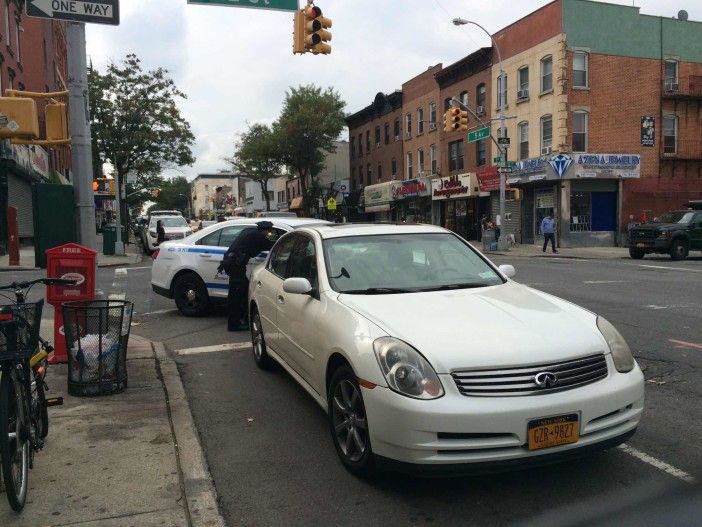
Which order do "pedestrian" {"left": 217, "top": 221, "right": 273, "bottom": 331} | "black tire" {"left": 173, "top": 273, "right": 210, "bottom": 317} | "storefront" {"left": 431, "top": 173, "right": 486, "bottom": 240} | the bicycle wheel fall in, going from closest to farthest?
the bicycle wheel < "pedestrian" {"left": 217, "top": 221, "right": 273, "bottom": 331} < "black tire" {"left": 173, "top": 273, "right": 210, "bottom": 317} < "storefront" {"left": 431, "top": 173, "right": 486, "bottom": 240}

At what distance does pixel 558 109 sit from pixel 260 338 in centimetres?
2633

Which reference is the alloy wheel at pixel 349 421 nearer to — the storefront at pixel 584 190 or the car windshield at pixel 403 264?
the car windshield at pixel 403 264

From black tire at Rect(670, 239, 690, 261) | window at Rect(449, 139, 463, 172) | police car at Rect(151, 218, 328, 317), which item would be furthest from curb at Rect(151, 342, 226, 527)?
window at Rect(449, 139, 463, 172)

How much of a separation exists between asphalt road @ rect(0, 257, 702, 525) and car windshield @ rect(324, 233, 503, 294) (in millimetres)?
1134

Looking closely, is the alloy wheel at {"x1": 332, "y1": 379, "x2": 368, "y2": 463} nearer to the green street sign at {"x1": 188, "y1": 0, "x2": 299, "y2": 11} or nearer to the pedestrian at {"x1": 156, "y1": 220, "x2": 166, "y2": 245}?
the green street sign at {"x1": 188, "y1": 0, "x2": 299, "y2": 11}

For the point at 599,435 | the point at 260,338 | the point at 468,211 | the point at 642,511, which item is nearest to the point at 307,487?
the point at 599,435

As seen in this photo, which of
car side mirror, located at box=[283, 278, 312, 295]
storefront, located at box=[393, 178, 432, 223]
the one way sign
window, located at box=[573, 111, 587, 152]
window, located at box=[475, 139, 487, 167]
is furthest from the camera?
storefront, located at box=[393, 178, 432, 223]

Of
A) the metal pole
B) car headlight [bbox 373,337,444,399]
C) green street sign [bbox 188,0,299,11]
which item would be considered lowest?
car headlight [bbox 373,337,444,399]

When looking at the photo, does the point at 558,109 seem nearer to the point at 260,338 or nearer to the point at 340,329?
the point at 260,338

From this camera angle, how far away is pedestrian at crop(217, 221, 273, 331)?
8.39m

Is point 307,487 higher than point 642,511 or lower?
lower

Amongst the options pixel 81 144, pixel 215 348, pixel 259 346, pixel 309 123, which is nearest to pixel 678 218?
pixel 215 348

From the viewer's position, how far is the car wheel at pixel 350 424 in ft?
12.3

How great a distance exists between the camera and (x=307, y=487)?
152 inches
